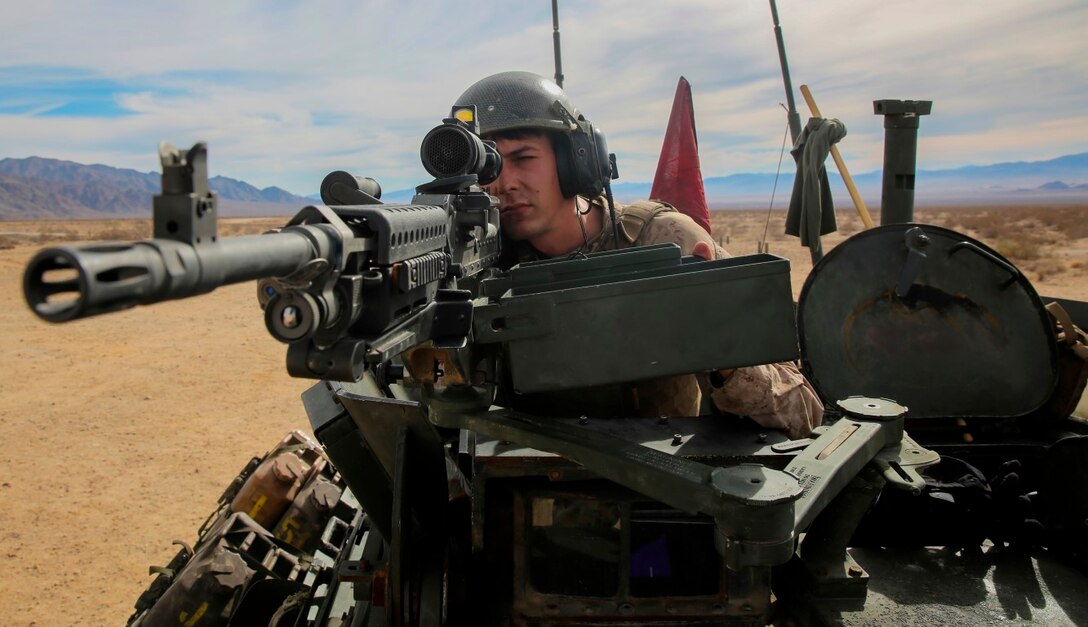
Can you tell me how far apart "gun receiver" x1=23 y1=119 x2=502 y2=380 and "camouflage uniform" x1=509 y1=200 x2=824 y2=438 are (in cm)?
96

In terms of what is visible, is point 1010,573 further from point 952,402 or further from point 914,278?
point 914,278

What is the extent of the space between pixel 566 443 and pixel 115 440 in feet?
27.1

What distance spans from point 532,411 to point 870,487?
4.01ft

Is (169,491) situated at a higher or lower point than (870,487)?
lower

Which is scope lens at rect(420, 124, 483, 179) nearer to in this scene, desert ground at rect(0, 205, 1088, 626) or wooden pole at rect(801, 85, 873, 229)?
wooden pole at rect(801, 85, 873, 229)

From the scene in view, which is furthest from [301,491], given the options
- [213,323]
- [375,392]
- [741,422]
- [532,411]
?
[213,323]

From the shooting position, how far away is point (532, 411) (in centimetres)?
304

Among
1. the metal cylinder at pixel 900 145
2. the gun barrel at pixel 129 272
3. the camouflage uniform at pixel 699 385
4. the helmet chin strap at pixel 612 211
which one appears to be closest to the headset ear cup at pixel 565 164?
the helmet chin strap at pixel 612 211

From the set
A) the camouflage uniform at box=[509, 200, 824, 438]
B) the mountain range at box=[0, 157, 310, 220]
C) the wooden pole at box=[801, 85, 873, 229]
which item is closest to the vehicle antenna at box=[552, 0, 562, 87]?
the wooden pole at box=[801, 85, 873, 229]

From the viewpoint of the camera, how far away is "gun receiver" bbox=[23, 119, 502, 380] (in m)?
1.25

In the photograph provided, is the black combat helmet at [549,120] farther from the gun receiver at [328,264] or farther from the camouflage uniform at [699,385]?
the gun receiver at [328,264]

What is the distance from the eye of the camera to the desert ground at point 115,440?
6090mm

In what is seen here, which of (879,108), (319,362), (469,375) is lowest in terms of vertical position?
(469,375)

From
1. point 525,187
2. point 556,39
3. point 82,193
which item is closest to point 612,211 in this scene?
point 525,187
